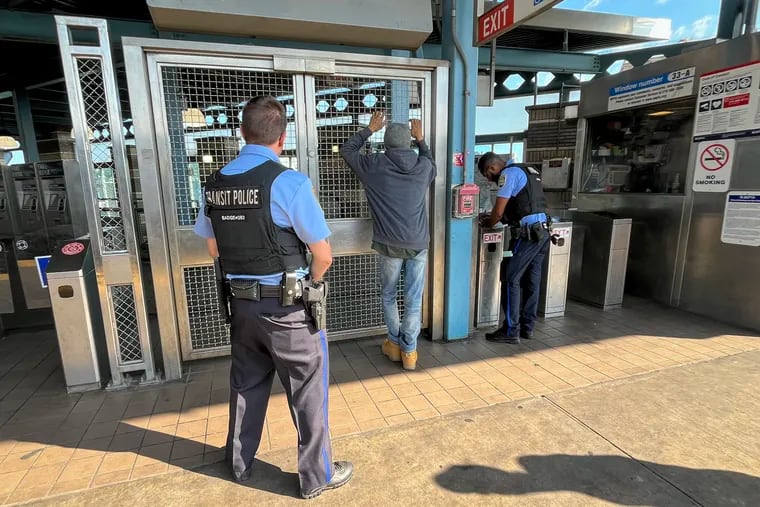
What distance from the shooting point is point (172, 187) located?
10.1 feet

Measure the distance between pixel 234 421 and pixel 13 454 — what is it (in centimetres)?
140

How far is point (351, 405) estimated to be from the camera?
9.28 feet

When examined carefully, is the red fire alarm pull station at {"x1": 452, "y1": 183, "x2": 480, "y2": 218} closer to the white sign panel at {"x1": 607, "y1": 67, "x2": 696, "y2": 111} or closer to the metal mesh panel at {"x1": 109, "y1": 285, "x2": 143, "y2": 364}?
the metal mesh panel at {"x1": 109, "y1": 285, "x2": 143, "y2": 364}

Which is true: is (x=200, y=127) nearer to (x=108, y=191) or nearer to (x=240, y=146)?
(x=240, y=146)

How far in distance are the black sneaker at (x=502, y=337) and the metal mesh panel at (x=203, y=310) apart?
238cm

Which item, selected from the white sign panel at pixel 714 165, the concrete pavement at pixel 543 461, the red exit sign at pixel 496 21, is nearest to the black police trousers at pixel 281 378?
the concrete pavement at pixel 543 461

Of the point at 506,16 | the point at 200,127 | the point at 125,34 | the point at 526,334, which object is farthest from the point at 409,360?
A: the point at 125,34

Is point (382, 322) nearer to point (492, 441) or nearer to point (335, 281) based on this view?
point (335, 281)

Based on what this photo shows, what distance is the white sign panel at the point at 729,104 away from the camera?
3.90 meters

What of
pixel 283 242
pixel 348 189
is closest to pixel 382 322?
pixel 348 189

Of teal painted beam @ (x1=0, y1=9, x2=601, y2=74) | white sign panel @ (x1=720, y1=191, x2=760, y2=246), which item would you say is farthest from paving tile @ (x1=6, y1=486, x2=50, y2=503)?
white sign panel @ (x1=720, y1=191, x2=760, y2=246)

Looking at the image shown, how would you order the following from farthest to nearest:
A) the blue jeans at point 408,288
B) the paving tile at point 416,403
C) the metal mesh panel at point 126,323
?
the blue jeans at point 408,288 < the metal mesh panel at point 126,323 < the paving tile at point 416,403

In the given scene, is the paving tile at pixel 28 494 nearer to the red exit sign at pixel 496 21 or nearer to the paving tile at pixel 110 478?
the paving tile at pixel 110 478

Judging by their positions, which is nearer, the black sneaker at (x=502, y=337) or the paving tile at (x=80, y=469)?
the paving tile at (x=80, y=469)
